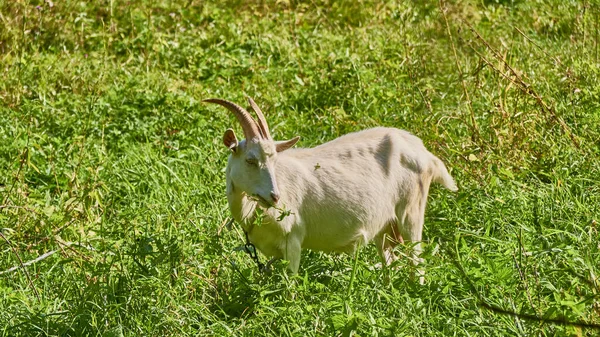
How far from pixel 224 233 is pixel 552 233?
2272mm

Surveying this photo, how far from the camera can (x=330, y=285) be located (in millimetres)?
5898

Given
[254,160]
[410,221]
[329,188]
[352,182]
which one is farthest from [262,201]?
[410,221]

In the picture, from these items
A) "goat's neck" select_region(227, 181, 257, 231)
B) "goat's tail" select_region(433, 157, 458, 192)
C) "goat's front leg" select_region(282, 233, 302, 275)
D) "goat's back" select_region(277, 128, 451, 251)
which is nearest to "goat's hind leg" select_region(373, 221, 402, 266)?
"goat's back" select_region(277, 128, 451, 251)

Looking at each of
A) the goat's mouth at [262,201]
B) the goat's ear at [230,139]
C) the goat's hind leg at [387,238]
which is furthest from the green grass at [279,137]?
the goat's ear at [230,139]

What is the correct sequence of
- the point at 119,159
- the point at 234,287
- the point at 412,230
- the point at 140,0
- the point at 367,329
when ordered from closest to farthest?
the point at 367,329 < the point at 234,287 < the point at 412,230 < the point at 119,159 < the point at 140,0

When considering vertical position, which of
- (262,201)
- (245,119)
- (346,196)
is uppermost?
(245,119)

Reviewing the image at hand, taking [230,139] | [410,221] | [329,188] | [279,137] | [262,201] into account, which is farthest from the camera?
[279,137]

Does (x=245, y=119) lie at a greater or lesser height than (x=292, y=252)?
greater

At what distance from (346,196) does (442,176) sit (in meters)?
0.86

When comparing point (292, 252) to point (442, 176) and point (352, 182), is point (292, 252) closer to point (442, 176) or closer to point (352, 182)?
point (352, 182)

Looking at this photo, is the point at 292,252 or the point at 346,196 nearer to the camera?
the point at 292,252

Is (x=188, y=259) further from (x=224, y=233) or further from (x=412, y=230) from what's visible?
(x=412, y=230)

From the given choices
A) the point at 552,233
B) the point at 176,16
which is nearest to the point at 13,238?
the point at 552,233

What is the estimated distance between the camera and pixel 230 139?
5.80m
